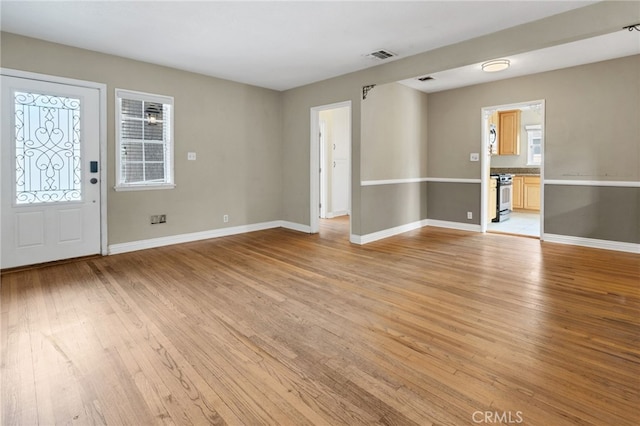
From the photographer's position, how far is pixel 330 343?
7.42 feet

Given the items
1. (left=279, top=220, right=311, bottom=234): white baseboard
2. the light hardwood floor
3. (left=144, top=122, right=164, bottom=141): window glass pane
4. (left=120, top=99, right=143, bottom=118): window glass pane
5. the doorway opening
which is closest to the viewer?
the light hardwood floor

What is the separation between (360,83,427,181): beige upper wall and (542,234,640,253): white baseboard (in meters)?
2.38

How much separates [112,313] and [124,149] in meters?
2.68

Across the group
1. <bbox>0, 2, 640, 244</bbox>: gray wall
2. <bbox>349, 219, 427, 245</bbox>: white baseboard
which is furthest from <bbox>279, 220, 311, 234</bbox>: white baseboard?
<bbox>349, 219, 427, 245</bbox>: white baseboard

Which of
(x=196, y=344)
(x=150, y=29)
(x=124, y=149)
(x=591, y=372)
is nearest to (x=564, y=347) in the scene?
(x=591, y=372)

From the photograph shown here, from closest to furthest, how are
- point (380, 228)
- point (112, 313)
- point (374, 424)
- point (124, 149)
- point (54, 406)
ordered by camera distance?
point (374, 424), point (54, 406), point (112, 313), point (124, 149), point (380, 228)

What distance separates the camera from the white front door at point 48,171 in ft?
12.4

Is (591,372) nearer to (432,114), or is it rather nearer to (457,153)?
(457,153)

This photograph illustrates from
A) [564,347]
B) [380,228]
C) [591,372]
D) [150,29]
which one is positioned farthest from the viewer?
[380,228]

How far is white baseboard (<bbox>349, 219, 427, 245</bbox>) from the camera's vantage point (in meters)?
5.24

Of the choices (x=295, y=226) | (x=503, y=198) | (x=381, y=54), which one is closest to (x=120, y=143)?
(x=295, y=226)

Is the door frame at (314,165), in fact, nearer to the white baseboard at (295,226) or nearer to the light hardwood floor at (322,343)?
the white baseboard at (295,226)

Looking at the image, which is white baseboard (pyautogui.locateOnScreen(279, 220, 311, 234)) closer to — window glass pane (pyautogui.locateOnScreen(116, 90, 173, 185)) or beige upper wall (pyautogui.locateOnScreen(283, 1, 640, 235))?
beige upper wall (pyautogui.locateOnScreen(283, 1, 640, 235))

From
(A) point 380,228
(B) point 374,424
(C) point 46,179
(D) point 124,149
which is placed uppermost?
(D) point 124,149
